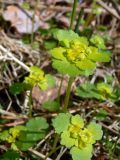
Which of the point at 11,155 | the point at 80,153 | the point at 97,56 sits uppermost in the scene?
the point at 97,56

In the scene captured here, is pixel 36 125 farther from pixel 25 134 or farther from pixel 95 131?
pixel 95 131

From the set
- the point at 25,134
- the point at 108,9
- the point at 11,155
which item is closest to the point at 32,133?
the point at 25,134

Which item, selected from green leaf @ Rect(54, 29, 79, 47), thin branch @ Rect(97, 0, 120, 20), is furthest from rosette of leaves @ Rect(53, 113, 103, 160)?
thin branch @ Rect(97, 0, 120, 20)

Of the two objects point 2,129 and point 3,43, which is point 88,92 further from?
point 3,43

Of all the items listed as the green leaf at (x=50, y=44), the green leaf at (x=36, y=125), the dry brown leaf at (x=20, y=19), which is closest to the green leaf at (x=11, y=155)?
the green leaf at (x=36, y=125)

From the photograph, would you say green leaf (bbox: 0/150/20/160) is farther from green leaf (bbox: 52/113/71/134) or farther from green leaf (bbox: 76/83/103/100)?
green leaf (bbox: 76/83/103/100)

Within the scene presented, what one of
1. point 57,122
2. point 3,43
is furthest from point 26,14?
point 57,122

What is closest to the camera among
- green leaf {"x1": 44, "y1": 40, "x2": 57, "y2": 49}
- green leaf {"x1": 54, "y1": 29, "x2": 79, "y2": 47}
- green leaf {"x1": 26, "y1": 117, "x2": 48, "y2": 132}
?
green leaf {"x1": 54, "y1": 29, "x2": 79, "y2": 47}
